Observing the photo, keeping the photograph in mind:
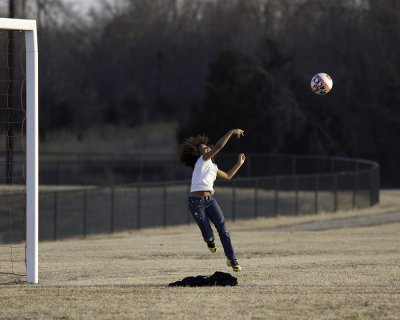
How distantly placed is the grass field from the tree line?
115ft

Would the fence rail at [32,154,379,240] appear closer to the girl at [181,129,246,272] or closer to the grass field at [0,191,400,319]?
the grass field at [0,191,400,319]

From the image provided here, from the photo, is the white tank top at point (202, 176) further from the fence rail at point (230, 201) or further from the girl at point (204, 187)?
the fence rail at point (230, 201)

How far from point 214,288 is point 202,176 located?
1.54 m

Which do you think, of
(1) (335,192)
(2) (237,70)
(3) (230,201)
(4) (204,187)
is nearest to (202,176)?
(4) (204,187)

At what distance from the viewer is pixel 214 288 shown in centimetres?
1430

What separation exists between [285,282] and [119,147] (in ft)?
168

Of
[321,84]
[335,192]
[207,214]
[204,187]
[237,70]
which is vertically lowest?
[335,192]

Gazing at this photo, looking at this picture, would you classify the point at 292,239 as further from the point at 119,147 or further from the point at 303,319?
the point at 119,147

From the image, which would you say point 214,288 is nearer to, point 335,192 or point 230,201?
point 335,192

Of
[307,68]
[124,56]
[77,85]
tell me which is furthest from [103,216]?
[124,56]

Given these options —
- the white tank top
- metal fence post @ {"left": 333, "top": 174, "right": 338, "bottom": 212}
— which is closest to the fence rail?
metal fence post @ {"left": 333, "top": 174, "right": 338, "bottom": 212}

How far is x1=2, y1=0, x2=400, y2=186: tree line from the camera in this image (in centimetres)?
5975

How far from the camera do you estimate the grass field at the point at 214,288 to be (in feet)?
40.9

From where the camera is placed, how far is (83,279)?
53.1 feet
